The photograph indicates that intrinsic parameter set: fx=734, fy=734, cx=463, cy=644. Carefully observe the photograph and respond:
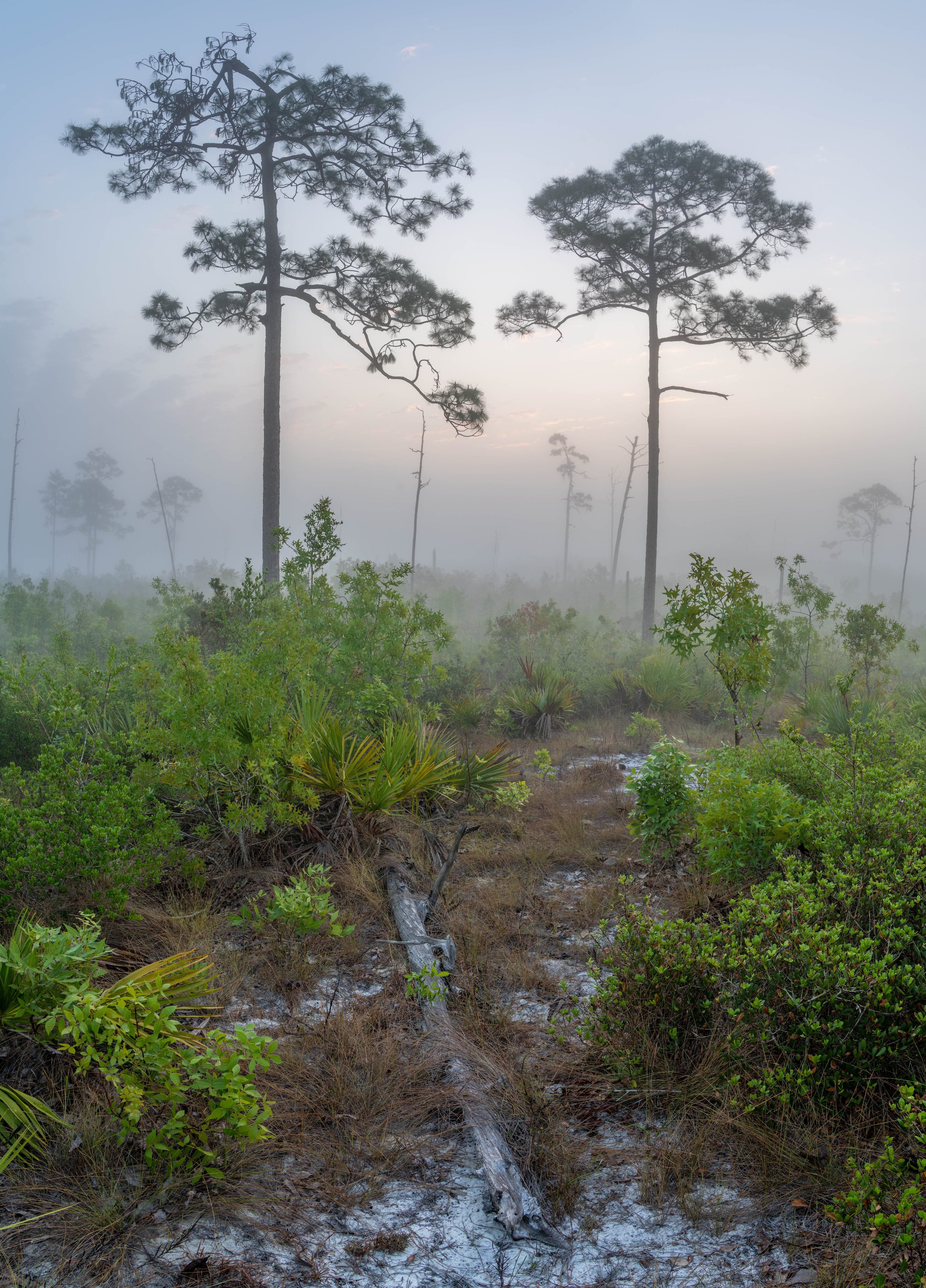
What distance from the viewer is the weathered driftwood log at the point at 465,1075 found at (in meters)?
2.53

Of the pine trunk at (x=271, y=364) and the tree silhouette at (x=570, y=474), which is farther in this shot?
the tree silhouette at (x=570, y=474)

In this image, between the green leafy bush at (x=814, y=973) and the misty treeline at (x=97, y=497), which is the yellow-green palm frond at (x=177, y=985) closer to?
the green leafy bush at (x=814, y=973)

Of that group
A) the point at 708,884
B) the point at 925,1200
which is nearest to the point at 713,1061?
the point at 925,1200

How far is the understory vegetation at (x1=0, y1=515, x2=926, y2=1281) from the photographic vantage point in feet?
8.73

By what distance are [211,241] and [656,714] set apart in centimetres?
1404

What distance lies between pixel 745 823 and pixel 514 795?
10.2 ft

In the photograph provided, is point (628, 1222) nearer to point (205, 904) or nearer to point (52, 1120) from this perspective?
point (52, 1120)

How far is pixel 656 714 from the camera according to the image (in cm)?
1420

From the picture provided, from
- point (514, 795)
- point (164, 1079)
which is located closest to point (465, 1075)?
point (164, 1079)

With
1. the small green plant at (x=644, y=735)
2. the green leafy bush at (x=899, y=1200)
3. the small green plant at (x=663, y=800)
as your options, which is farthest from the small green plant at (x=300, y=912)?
the small green plant at (x=644, y=735)

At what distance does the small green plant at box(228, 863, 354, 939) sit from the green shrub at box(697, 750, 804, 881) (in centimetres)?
238

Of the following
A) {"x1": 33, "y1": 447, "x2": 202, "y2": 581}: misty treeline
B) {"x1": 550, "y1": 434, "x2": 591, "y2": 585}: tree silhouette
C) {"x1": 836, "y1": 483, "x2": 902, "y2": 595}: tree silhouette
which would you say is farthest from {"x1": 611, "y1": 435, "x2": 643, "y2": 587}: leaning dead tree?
{"x1": 33, "y1": 447, "x2": 202, "y2": 581}: misty treeline

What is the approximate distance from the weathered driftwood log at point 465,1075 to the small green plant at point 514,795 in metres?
2.22

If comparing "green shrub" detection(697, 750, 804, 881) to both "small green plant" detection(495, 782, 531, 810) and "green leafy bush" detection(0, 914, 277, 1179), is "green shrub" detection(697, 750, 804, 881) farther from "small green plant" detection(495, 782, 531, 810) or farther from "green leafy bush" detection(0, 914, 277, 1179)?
"green leafy bush" detection(0, 914, 277, 1179)
